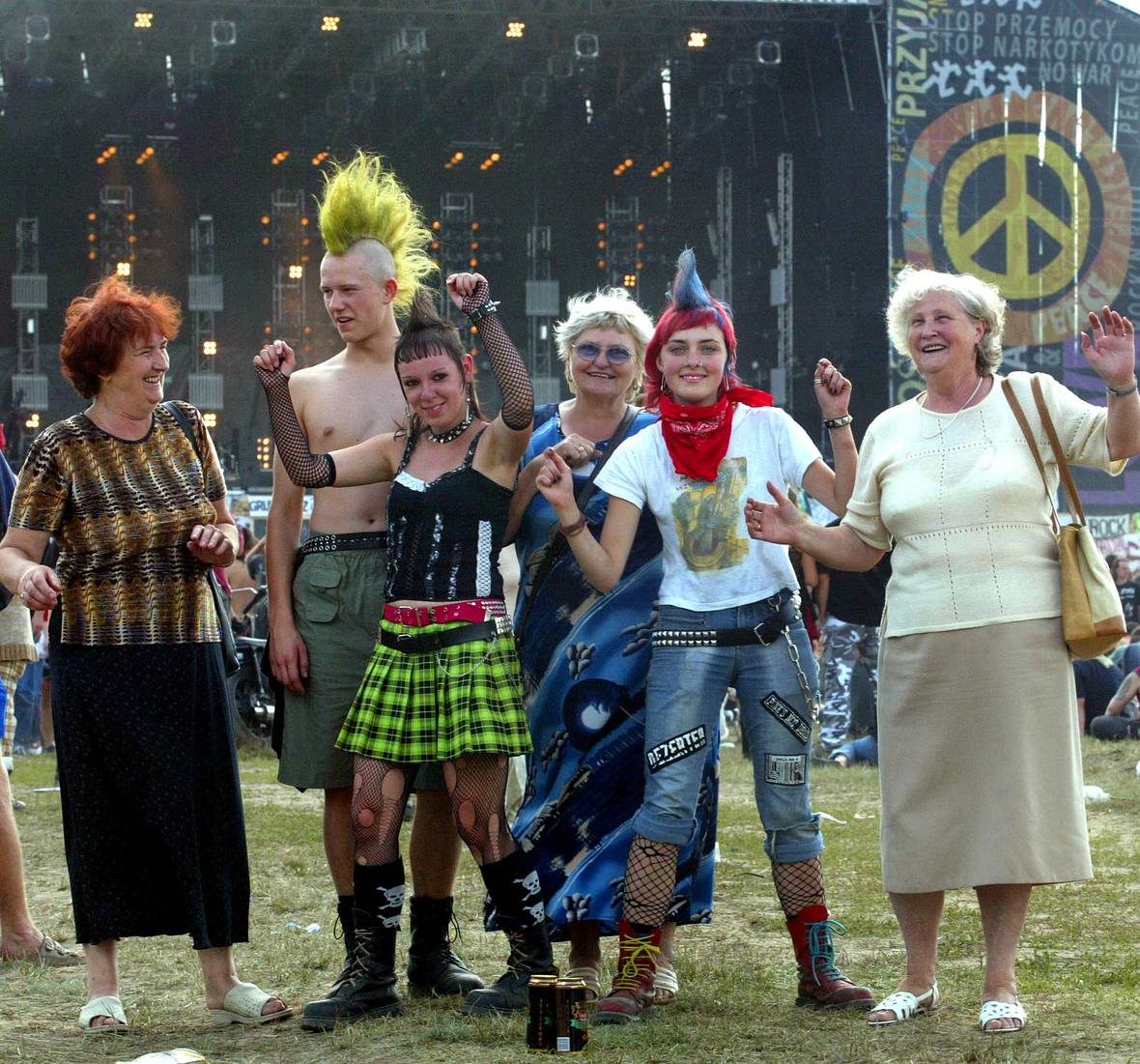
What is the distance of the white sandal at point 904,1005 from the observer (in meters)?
3.51

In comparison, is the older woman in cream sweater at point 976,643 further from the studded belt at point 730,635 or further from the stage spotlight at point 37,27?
the stage spotlight at point 37,27

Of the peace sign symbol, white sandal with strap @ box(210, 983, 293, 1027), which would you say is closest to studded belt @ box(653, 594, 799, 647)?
white sandal with strap @ box(210, 983, 293, 1027)

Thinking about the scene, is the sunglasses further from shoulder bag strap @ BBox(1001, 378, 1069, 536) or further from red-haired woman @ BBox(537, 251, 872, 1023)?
shoulder bag strap @ BBox(1001, 378, 1069, 536)

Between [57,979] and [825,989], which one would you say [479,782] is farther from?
[57,979]

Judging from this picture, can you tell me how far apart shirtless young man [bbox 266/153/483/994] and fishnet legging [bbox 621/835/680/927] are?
21.5 inches

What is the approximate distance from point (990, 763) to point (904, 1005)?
0.64 meters

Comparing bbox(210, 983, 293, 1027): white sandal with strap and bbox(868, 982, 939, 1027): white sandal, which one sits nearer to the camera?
bbox(868, 982, 939, 1027): white sandal

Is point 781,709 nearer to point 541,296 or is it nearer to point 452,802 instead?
point 452,802

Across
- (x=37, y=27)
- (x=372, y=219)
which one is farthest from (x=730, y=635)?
(x=37, y=27)

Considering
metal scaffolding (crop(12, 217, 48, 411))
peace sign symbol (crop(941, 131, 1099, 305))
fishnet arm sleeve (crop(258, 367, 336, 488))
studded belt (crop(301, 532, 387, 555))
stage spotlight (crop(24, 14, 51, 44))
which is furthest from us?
metal scaffolding (crop(12, 217, 48, 411))

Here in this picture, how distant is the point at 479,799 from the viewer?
145 inches

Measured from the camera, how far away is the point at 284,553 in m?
4.12

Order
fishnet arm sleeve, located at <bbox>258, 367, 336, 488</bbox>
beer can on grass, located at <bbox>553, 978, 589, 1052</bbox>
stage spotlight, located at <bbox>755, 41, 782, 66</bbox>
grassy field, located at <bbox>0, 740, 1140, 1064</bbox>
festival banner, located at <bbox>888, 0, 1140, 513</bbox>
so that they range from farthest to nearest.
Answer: stage spotlight, located at <bbox>755, 41, 782, 66</bbox>, festival banner, located at <bbox>888, 0, 1140, 513</bbox>, fishnet arm sleeve, located at <bbox>258, 367, 336, 488</bbox>, grassy field, located at <bbox>0, 740, 1140, 1064</bbox>, beer can on grass, located at <bbox>553, 978, 589, 1052</bbox>

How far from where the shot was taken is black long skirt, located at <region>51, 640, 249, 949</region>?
12.1 feet
